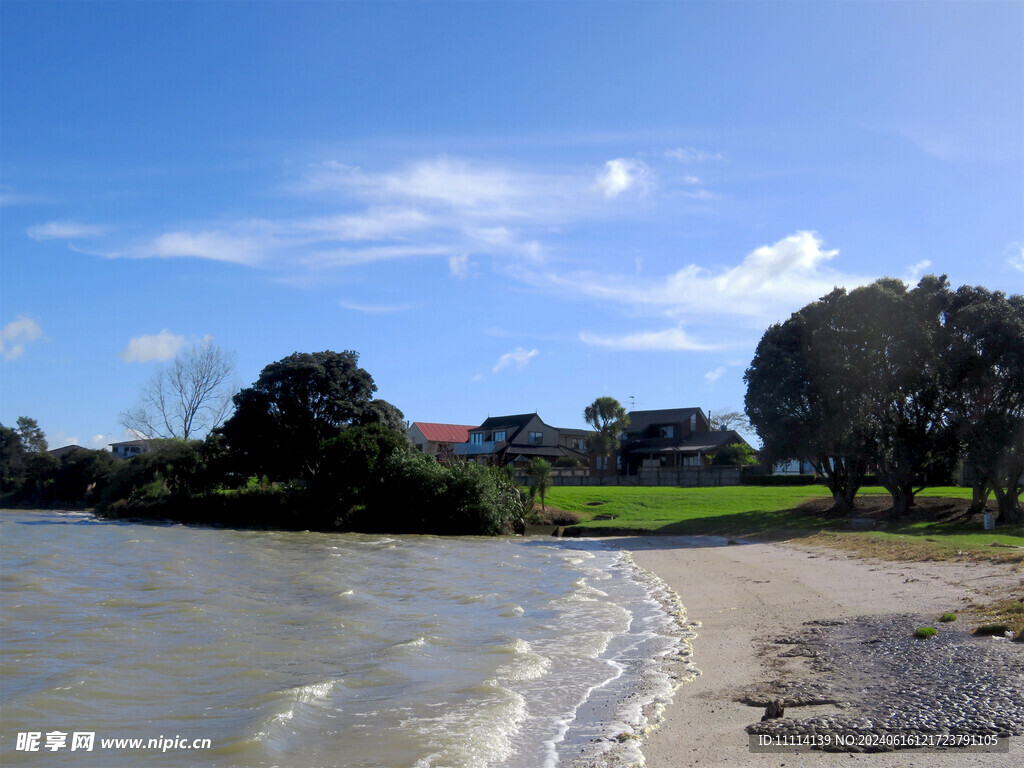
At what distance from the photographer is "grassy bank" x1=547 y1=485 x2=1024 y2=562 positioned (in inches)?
896

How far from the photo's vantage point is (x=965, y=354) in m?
31.3

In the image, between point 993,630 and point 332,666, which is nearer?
point 993,630

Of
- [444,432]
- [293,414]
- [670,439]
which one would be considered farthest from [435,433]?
[293,414]

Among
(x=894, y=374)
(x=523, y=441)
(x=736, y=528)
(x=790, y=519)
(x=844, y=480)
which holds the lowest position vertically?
(x=736, y=528)

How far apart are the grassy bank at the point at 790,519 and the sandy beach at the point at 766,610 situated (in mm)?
2175

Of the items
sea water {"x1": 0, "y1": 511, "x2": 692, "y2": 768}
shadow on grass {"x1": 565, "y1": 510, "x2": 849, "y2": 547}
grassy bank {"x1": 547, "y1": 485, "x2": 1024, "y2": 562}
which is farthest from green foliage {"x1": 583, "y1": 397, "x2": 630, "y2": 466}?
sea water {"x1": 0, "y1": 511, "x2": 692, "y2": 768}

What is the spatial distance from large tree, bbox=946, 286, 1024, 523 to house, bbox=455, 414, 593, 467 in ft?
142

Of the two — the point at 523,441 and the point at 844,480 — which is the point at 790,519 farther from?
the point at 523,441

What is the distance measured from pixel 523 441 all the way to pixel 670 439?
14.4m

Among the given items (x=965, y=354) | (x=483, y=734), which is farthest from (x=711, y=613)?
(x=965, y=354)

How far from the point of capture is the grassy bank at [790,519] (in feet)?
74.7

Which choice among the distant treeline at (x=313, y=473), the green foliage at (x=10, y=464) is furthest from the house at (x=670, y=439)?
the green foliage at (x=10, y=464)

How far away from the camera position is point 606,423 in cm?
7300

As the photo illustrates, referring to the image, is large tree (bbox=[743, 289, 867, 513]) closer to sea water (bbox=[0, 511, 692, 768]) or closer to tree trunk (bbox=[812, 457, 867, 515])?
tree trunk (bbox=[812, 457, 867, 515])
